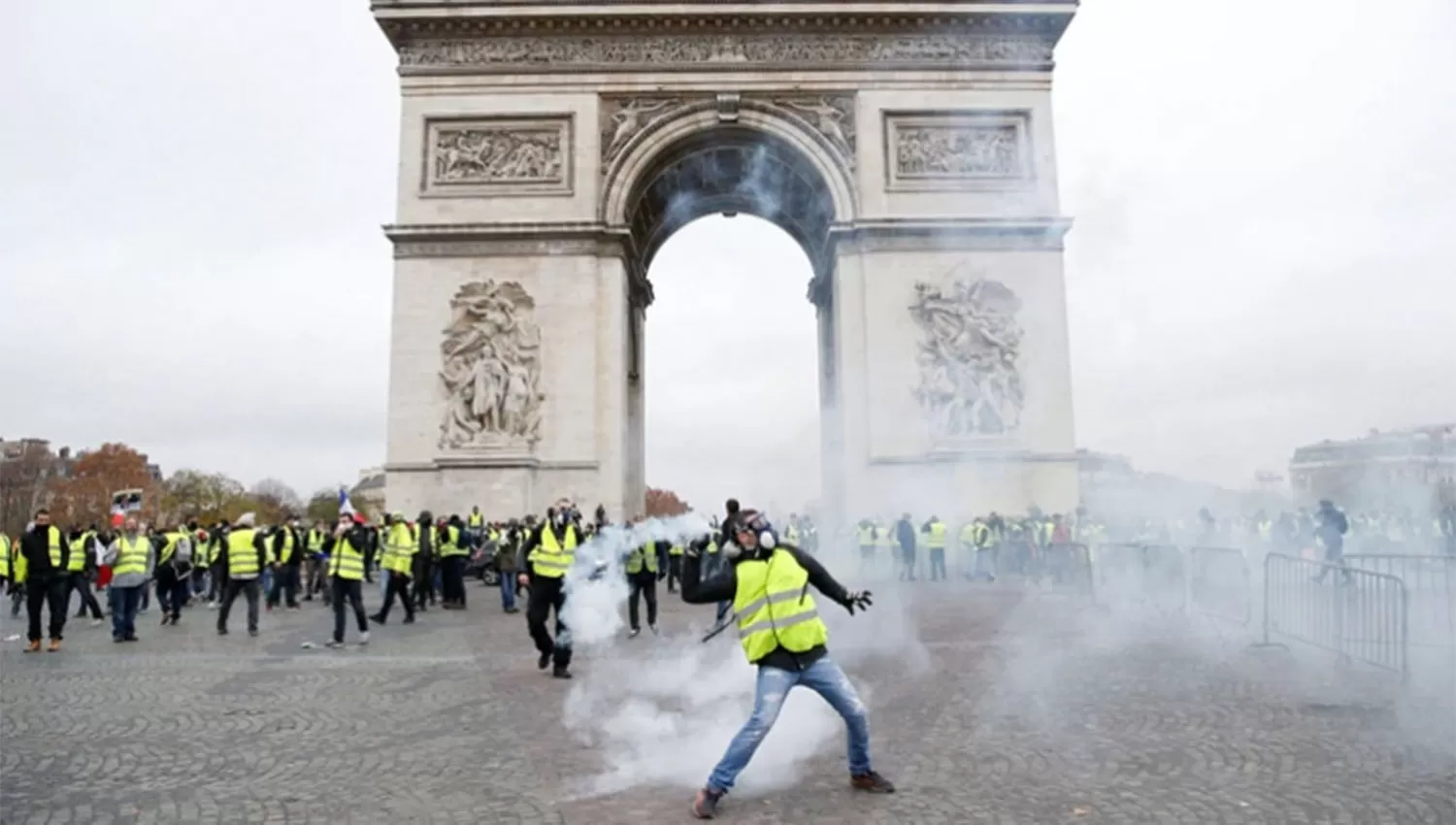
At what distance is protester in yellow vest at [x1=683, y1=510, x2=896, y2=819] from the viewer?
470 centimetres

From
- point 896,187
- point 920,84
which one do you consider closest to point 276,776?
point 896,187

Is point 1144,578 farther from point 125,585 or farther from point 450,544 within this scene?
point 125,585

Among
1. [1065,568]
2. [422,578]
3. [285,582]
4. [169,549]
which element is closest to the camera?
[169,549]

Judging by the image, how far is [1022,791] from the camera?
4980 millimetres

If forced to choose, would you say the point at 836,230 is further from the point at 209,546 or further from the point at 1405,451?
the point at 209,546

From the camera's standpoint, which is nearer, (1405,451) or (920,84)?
(1405,451)

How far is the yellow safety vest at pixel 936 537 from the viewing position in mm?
18609

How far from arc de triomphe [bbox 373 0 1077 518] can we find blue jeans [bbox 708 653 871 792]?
1649cm

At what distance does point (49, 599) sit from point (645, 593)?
21.8ft

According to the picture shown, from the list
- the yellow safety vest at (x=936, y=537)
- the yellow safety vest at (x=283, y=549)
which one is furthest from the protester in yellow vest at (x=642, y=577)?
the yellow safety vest at (x=936, y=537)

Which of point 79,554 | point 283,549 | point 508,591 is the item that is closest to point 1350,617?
point 508,591

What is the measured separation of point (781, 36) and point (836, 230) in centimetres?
474

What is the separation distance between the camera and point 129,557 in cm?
1216

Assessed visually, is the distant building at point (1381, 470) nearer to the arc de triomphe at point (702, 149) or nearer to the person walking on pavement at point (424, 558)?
the arc de triomphe at point (702, 149)
